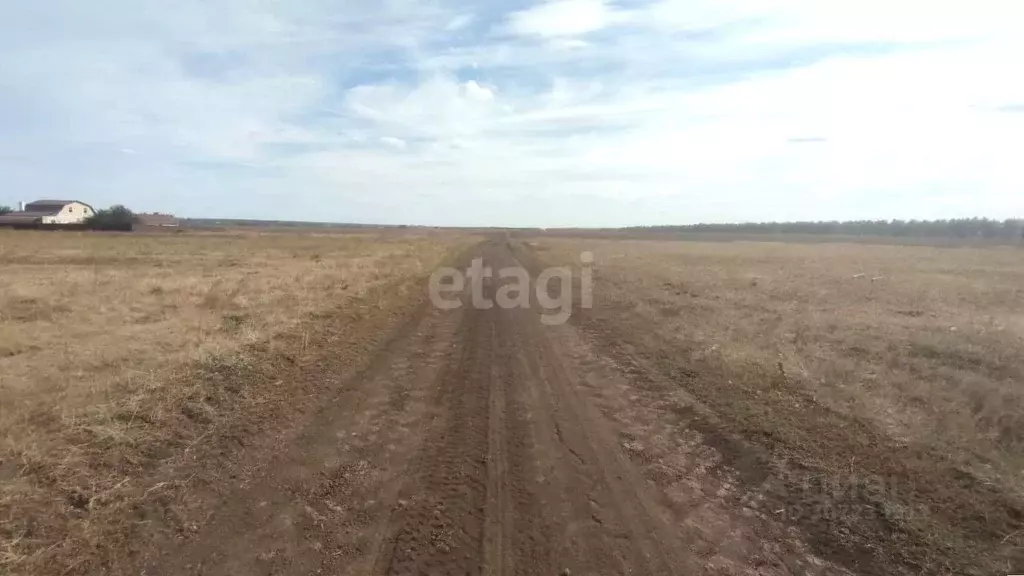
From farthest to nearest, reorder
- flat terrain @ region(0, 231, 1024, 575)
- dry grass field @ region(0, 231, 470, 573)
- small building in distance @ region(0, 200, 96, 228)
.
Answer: small building in distance @ region(0, 200, 96, 228) < dry grass field @ region(0, 231, 470, 573) < flat terrain @ region(0, 231, 1024, 575)

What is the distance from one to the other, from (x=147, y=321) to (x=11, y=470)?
8521 mm

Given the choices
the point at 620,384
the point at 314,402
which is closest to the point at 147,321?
the point at 314,402

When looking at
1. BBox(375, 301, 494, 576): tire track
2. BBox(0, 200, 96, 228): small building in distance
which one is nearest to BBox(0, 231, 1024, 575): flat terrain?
BBox(375, 301, 494, 576): tire track

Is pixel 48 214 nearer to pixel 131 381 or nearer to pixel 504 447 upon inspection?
pixel 131 381

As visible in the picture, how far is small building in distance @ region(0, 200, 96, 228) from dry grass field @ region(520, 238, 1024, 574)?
85.7m

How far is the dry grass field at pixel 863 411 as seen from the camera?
4625 mm

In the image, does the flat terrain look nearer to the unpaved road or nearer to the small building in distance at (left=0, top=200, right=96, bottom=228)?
the unpaved road

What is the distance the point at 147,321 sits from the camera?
12.7 meters

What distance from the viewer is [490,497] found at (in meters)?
4.93

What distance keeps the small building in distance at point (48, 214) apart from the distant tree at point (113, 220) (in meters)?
3.70

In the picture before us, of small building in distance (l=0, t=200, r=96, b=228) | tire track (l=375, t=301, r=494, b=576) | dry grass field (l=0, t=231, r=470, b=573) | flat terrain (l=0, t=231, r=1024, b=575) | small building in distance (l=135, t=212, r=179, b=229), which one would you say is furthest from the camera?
small building in distance (l=135, t=212, r=179, b=229)

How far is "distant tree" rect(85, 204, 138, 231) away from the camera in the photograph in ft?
241

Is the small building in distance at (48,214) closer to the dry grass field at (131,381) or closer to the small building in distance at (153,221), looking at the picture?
the small building in distance at (153,221)

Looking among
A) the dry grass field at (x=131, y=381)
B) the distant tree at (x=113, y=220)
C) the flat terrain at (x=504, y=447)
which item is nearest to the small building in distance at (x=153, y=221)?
the distant tree at (x=113, y=220)
